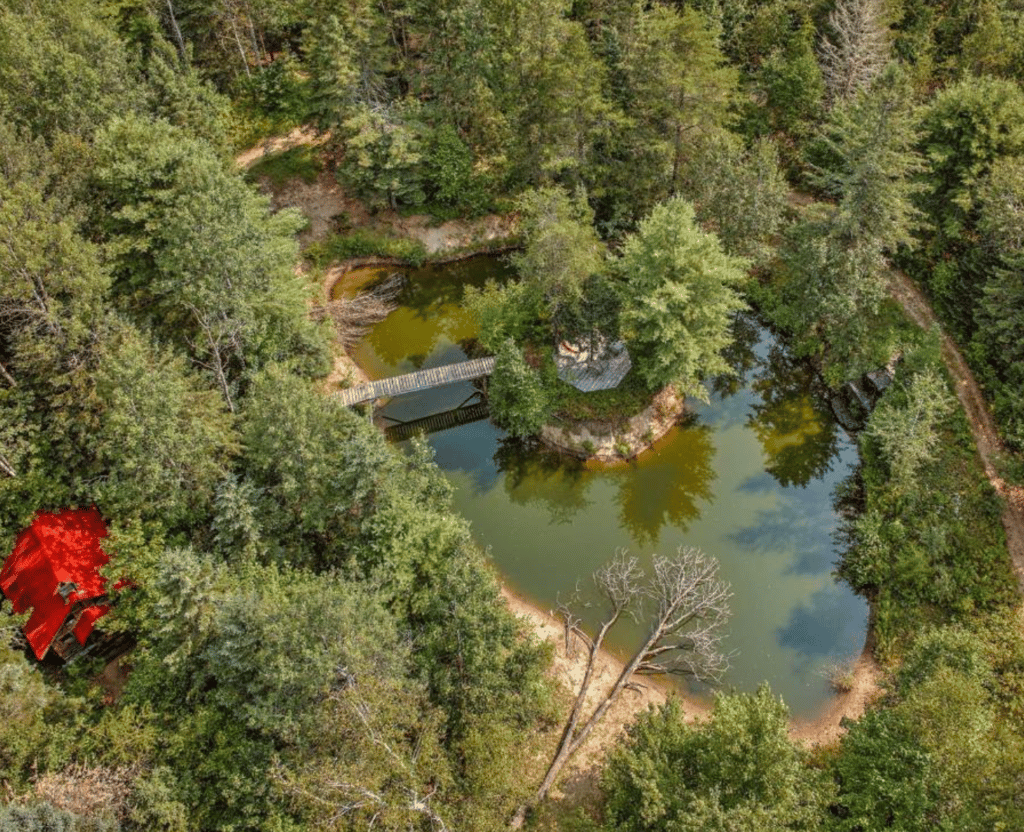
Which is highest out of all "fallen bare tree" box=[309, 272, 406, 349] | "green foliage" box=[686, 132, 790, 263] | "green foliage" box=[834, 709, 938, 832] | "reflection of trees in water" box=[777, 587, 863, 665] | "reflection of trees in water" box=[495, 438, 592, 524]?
"green foliage" box=[686, 132, 790, 263]

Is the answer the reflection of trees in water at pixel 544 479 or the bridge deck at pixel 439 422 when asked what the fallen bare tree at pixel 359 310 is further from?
the reflection of trees in water at pixel 544 479

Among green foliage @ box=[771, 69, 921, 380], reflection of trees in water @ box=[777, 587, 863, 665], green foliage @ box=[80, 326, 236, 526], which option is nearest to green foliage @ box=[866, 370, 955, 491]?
green foliage @ box=[771, 69, 921, 380]

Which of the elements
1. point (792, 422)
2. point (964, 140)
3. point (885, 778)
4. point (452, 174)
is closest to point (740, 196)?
point (964, 140)

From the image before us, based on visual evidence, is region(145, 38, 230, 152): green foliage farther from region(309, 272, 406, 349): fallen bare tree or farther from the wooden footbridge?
the wooden footbridge

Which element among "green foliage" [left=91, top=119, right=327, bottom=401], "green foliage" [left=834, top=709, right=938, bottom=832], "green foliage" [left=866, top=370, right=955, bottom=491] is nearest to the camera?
"green foliage" [left=834, top=709, right=938, bottom=832]

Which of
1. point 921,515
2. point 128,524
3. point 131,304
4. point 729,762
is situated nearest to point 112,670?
point 128,524

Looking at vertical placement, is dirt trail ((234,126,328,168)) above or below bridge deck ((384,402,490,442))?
above

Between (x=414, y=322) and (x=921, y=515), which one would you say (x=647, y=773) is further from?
(x=414, y=322)
